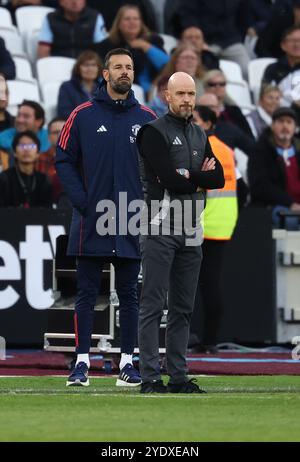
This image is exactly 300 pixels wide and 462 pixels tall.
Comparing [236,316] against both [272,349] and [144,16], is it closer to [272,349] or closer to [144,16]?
[272,349]

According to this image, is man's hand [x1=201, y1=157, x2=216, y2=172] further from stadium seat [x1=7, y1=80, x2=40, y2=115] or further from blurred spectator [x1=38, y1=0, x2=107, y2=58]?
blurred spectator [x1=38, y1=0, x2=107, y2=58]

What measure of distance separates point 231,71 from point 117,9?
182cm

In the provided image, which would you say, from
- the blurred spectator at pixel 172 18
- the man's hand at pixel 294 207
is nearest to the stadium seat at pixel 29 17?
the blurred spectator at pixel 172 18

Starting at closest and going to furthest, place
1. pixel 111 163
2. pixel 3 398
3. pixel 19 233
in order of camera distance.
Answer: pixel 3 398 → pixel 111 163 → pixel 19 233

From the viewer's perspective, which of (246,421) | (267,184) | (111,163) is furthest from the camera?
(267,184)

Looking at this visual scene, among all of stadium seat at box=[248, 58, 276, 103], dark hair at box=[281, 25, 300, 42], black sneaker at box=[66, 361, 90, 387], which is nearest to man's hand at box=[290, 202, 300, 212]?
dark hair at box=[281, 25, 300, 42]

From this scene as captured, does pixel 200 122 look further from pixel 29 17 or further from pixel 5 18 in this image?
pixel 29 17

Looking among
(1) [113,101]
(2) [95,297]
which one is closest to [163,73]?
(1) [113,101]

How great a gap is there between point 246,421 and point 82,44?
1085cm

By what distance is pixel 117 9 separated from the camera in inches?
791

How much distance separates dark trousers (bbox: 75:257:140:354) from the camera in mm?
10734

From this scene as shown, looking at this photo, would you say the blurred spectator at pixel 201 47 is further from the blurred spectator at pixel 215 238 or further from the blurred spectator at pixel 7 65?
the blurred spectator at pixel 215 238

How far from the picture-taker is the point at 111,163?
1082cm
